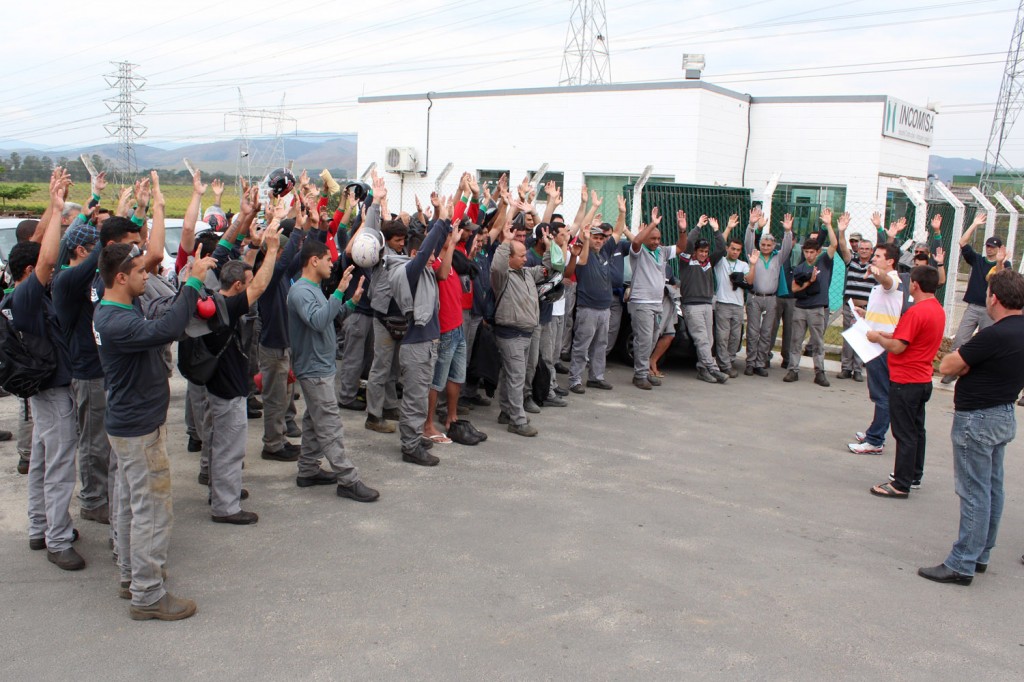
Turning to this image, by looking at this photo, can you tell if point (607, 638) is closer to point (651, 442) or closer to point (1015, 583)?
point (1015, 583)

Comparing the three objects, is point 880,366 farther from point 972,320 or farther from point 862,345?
point 972,320

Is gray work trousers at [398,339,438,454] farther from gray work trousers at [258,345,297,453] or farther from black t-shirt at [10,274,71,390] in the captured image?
black t-shirt at [10,274,71,390]

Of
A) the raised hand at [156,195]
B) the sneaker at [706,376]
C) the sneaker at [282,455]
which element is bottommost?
the sneaker at [282,455]

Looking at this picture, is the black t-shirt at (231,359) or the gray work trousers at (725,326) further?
the gray work trousers at (725,326)

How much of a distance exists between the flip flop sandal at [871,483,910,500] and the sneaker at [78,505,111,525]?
5769mm

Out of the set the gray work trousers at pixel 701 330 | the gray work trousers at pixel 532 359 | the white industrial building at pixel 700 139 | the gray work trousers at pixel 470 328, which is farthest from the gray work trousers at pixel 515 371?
the white industrial building at pixel 700 139

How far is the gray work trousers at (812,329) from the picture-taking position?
1073 centimetres

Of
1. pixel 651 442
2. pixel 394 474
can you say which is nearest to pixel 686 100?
pixel 651 442

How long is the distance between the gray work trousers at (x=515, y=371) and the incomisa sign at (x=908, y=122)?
52.7 ft

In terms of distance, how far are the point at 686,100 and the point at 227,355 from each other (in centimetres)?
1737

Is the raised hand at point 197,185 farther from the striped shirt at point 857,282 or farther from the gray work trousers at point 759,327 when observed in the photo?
the striped shirt at point 857,282

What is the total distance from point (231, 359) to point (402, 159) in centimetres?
2122

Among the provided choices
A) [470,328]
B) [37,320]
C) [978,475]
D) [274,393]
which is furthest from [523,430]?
[37,320]

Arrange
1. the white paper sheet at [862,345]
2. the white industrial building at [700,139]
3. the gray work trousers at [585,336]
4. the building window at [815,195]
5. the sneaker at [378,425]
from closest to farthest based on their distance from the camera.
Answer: the white paper sheet at [862,345] < the sneaker at [378,425] < the gray work trousers at [585,336] < the building window at [815,195] < the white industrial building at [700,139]
